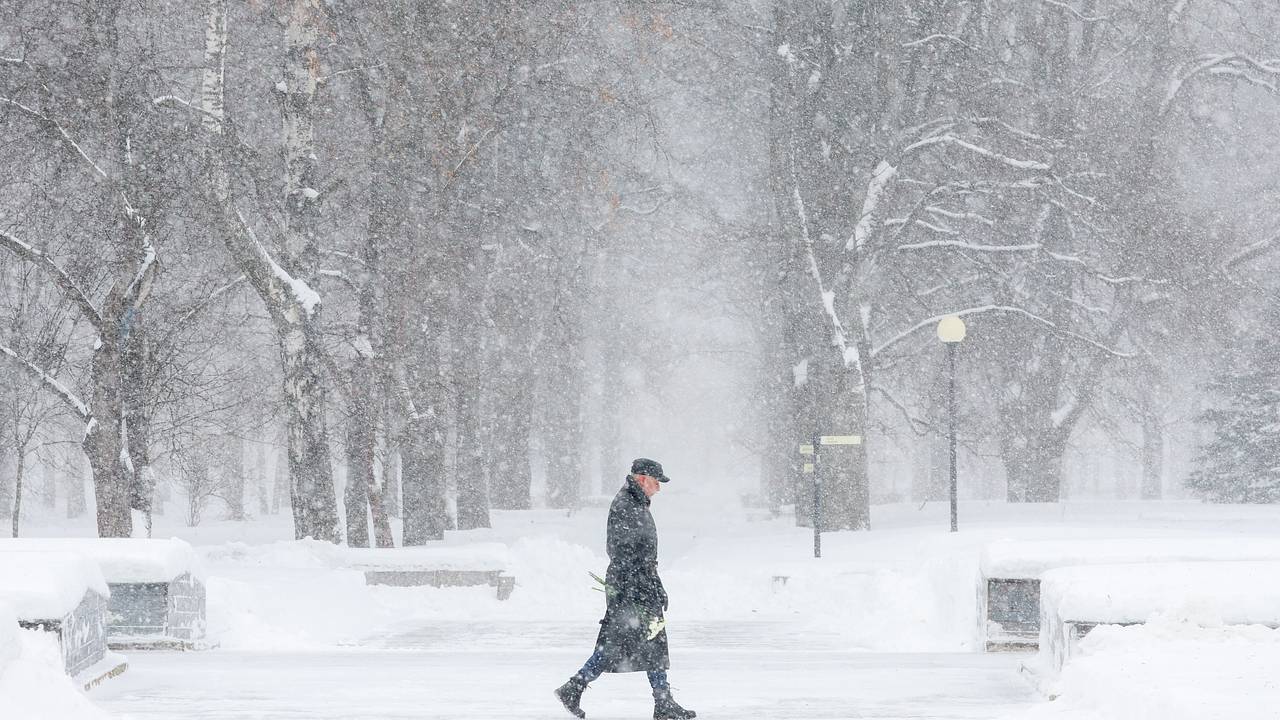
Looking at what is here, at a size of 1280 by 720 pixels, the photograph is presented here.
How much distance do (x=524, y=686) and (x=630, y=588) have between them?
159 centimetres

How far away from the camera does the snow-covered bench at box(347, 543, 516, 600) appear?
18906 millimetres

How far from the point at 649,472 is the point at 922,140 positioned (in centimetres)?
1754

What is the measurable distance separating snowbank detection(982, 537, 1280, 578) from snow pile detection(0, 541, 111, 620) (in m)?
6.70

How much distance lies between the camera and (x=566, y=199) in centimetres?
2866

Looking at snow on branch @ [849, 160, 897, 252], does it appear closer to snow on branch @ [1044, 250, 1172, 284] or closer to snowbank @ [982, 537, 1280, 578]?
snow on branch @ [1044, 250, 1172, 284]

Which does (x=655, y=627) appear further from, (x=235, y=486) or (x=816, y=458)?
(x=235, y=486)

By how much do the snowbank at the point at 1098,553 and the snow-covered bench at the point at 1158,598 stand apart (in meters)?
2.11

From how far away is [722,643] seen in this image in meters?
14.5

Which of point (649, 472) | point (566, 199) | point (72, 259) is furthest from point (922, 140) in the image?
point (649, 472)

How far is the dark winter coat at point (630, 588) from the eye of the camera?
30.5 ft

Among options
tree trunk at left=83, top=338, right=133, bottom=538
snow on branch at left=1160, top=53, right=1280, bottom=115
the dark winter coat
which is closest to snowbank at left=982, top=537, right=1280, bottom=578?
the dark winter coat

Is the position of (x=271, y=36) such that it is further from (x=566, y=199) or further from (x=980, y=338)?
(x=980, y=338)

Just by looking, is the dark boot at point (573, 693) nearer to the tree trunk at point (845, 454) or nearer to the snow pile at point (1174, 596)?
the snow pile at point (1174, 596)

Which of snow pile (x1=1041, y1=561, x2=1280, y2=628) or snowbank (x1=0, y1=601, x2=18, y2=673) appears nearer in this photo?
snowbank (x1=0, y1=601, x2=18, y2=673)
